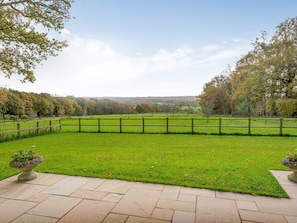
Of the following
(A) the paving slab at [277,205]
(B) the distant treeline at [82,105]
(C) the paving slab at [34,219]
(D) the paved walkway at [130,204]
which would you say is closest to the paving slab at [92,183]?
(D) the paved walkway at [130,204]

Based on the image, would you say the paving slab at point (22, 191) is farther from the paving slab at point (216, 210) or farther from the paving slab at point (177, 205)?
the paving slab at point (216, 210)

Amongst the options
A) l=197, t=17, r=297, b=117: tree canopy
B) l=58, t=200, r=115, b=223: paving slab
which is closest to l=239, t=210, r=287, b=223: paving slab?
l=58, t=200, r=115, b=223: paving slab

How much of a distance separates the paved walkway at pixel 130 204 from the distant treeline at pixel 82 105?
65.3 feet

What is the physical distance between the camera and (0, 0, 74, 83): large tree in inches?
175

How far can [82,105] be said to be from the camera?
3241 centimetres

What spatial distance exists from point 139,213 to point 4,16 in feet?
18.2

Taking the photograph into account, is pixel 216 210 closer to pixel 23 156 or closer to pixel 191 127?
pixel 23 156

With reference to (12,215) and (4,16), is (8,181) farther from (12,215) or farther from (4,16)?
(4,16)

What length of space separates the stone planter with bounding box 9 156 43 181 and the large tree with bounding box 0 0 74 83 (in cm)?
330

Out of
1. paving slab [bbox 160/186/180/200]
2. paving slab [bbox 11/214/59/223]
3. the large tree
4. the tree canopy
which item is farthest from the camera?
the tree canopy

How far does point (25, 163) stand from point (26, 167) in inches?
2.9

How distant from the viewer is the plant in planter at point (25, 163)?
3.27 meters

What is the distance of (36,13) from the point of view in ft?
14.6

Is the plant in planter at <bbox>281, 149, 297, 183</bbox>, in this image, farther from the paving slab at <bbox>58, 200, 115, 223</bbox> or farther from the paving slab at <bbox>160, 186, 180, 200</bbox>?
the paving slab at <bbox>58, 200, 115, 223</bbox>
